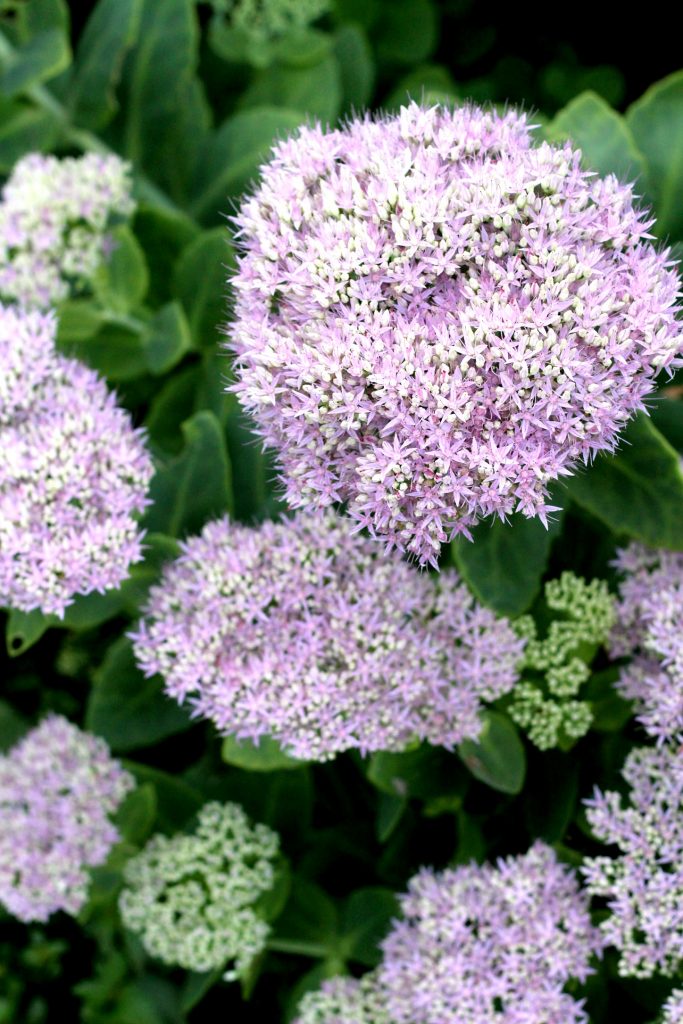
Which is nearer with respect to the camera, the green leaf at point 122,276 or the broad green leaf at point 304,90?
the green leaf at point 122,276

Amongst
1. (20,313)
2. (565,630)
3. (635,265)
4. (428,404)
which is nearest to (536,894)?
(565,630)

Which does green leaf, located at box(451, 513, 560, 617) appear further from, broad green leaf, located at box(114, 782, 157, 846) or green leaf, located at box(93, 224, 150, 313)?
green leaf, located at box(93, 224, 150, 313)

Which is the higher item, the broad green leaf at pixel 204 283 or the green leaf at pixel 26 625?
the broad green leaf at pixel 204 283

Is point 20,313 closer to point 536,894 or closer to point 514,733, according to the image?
point 514,733

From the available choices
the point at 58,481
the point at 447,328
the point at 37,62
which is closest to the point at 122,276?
the point at 37,62

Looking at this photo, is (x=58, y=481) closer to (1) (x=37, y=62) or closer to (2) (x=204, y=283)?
(2) (x=204, y=283)

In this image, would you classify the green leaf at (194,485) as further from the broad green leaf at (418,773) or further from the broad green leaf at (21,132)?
the broad green leaf at (21,132)

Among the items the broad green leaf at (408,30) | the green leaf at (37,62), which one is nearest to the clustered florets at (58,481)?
the green leaf at (37,62)

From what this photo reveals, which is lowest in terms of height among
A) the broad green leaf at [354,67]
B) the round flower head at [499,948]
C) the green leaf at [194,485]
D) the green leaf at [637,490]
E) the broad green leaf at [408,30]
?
the round flower head at [499,948]
